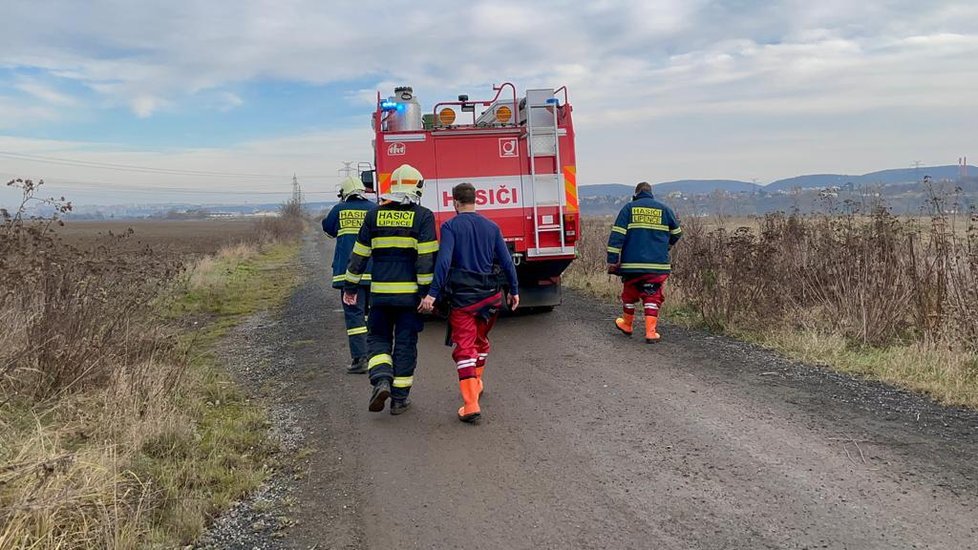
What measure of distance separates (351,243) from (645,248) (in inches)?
137

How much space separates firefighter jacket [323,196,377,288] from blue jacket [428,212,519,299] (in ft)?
6.88

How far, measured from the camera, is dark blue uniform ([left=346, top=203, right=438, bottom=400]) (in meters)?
5.50

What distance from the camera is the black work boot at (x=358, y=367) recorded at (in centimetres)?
735

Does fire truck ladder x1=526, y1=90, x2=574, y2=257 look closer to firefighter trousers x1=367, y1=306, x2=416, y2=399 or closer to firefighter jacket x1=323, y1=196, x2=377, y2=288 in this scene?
firefighter jacket x1=323, y1=196, x2=377, y2=288

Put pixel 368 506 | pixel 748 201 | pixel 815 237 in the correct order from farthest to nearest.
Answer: pixel 748 201 → pixel 815 237 → pixel 368 506

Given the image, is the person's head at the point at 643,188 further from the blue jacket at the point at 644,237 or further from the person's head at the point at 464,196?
the person's head at the point at 464,196

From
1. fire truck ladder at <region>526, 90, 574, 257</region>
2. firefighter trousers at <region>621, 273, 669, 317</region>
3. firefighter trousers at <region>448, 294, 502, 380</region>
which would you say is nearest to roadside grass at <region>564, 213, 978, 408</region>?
firefighter trousers at <region>621, 273, 669, 317</region>

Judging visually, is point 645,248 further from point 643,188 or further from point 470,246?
point 470,246

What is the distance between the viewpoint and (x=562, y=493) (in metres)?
4.07

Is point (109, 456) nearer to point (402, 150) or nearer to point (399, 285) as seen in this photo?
point (399, 285)

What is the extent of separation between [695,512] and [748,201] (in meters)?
11.0

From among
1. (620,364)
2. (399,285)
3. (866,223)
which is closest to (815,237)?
(866,223)

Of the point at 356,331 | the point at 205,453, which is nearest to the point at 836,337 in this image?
the point at 356,331

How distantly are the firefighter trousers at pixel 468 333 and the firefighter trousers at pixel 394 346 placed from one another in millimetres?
322
